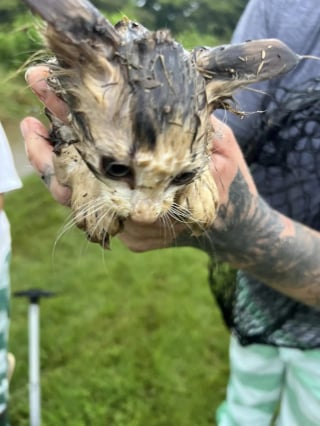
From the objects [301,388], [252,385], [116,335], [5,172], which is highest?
[5,172]

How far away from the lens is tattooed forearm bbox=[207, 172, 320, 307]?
3.68ft

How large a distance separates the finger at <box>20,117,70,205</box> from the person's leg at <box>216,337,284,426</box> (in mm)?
670

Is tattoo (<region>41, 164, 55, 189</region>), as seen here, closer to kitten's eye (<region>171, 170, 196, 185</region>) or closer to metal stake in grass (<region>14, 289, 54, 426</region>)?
kitten's eye (<region>171, 170, 196, 185</region>)

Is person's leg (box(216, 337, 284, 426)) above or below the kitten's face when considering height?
below

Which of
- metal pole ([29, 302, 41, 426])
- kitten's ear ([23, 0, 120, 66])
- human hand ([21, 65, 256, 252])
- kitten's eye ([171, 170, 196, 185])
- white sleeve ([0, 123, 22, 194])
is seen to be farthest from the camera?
metal pole ([29, 302, 41, 426])

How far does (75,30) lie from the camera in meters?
0.77

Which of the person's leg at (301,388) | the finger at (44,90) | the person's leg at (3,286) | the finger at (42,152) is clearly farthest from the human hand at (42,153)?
the person's leg at (301,388)

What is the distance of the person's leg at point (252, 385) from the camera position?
1.57 metres

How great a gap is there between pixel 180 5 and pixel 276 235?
133 centimetres

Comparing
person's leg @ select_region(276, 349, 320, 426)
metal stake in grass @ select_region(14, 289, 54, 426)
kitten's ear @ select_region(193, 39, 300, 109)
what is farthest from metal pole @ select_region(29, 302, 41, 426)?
kitten's ear @ select_region(193, 39, 300, 109)

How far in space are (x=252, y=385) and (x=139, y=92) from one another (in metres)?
1.05

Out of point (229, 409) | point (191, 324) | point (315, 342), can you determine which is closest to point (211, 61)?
point (315, 342)

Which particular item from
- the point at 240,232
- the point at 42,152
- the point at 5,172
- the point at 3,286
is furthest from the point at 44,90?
the point at 3,286

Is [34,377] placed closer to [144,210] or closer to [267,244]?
[267,244]
